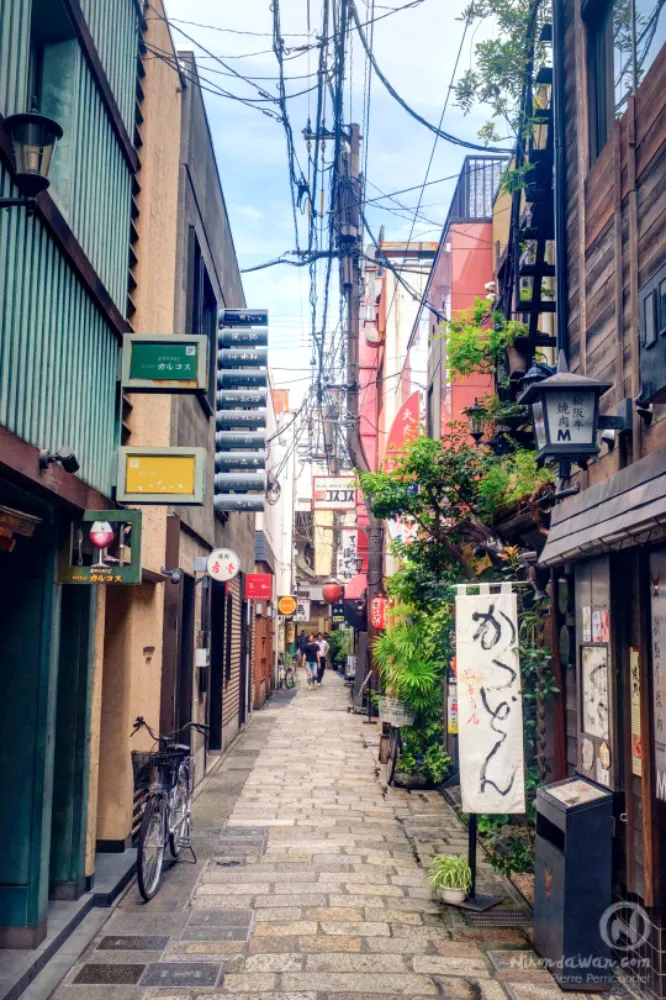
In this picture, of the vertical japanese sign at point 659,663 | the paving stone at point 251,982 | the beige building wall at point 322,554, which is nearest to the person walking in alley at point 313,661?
the beige building wall at point 322,554

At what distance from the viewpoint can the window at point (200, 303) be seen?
44.4 ft

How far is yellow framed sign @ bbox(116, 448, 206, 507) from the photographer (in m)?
8.41

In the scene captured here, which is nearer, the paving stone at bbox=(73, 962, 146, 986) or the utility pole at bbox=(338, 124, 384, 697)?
the paving stone at bbox=(73, 962, 146, 986)

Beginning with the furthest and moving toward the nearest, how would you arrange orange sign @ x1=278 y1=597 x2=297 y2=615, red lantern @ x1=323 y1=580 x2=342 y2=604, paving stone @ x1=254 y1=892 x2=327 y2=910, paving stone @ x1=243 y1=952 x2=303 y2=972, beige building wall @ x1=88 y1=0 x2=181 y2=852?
red lantern @ x1=323 y1=580 x2=342 y2=604 < orange sign @ x1=278 y1=597 x2=297 y2=615 < beige building wall @ x1=88 y1=0 x2=181 y2=852 < paving stone @ x1=254 y1=892 x2=327 y2=910 < paving stone @ x1=243 y1=952 x2=303 y2=972

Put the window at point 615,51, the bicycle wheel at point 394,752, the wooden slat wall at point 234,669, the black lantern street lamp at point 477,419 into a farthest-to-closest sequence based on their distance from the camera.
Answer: the wooden slat wall at point 234,669 → the bicycle wheel at point 394,752 → the black lantern street lamp at point 477,419 → the window at point 615,51

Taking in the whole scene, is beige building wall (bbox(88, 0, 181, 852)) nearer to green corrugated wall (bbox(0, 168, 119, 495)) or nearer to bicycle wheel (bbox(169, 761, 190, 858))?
bicycle wheel (bbox(169, 761, 190, 858))

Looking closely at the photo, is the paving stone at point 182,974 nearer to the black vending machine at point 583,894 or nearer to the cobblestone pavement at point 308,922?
the cobblestone pavement at point 308,922

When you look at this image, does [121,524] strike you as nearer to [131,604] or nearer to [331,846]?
[131,604]

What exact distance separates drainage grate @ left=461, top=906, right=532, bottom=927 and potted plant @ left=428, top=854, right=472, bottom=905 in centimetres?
Result: 17

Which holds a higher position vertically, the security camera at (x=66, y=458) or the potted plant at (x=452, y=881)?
the security camera at (x=66, y=458)

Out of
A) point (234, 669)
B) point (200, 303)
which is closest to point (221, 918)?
point (200, 303)

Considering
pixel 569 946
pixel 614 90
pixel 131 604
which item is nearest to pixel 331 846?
pixel 131 604

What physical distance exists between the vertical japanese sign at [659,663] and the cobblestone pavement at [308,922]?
1.75 meters

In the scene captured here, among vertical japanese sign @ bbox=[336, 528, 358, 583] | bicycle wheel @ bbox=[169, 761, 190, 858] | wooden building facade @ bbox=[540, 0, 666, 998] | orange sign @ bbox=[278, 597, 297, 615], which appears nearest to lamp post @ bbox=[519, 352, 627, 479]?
wooden building facade @ bbox=[540, 0, 666, 998]
